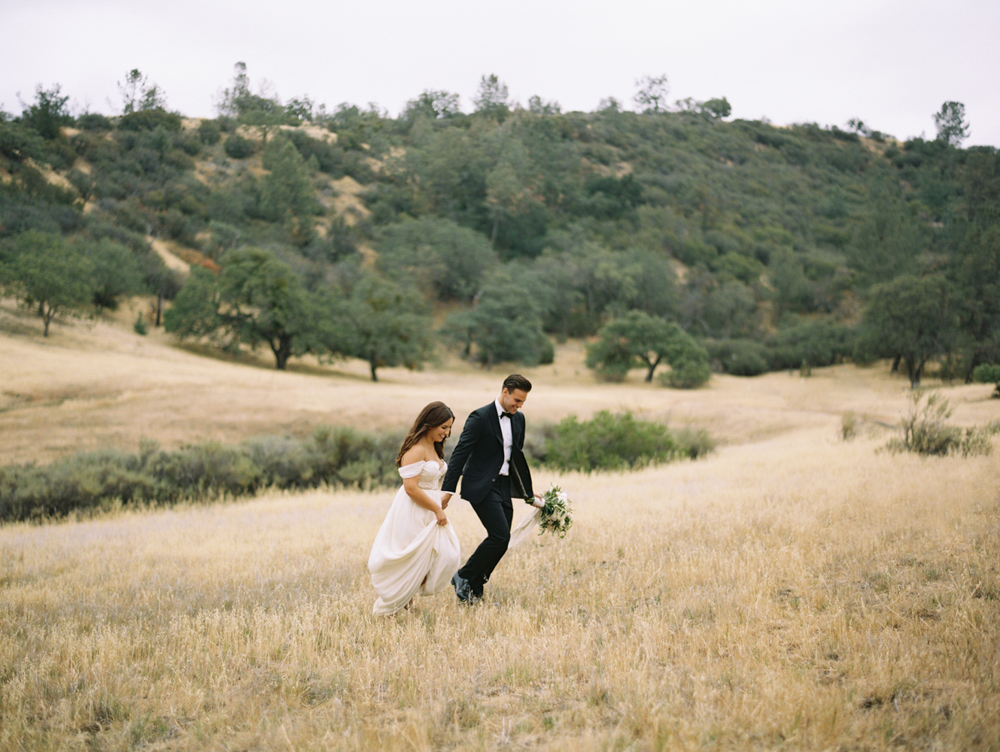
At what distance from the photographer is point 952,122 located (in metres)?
75.2

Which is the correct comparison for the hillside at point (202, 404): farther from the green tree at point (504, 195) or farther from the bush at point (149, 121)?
the bush at point (149, 121)

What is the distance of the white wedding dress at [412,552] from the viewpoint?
5012mm

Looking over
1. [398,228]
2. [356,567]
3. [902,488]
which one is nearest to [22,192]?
[398,228]

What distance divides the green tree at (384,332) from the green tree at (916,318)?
24308mm

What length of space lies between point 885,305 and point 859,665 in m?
34.6

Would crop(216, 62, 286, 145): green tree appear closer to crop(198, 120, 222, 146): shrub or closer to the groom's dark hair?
crop(198, 120, 222, 146): shrub

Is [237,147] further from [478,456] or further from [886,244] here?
[478,456]

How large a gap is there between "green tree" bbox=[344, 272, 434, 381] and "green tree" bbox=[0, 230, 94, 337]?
13136mm

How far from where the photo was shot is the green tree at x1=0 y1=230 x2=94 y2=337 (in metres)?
29.7

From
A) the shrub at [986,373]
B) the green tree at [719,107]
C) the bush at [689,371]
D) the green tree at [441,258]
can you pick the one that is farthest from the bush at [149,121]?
the green tree at [719,107]

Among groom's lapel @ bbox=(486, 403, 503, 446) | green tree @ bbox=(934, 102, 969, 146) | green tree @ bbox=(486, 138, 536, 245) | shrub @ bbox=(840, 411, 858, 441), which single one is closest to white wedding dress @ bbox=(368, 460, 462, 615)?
groom's lapel @ bbox=(486, 403, 503, 446)

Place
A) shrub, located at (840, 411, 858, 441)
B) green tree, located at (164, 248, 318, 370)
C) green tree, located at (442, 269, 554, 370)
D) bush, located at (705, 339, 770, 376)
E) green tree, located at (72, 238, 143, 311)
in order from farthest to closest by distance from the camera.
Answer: bush, located at (705, 339, 770, 376)
green tree, located at (442, 269, 554, 370)
green tree, located at (72, 238, 143, 311)
green tree, located at (164, 248, 318, 370)
shrub, located at (840, 411, 858, 441)

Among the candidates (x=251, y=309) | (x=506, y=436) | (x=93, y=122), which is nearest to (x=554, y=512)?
(x=506, y=436)

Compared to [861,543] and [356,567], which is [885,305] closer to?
[861,543]
